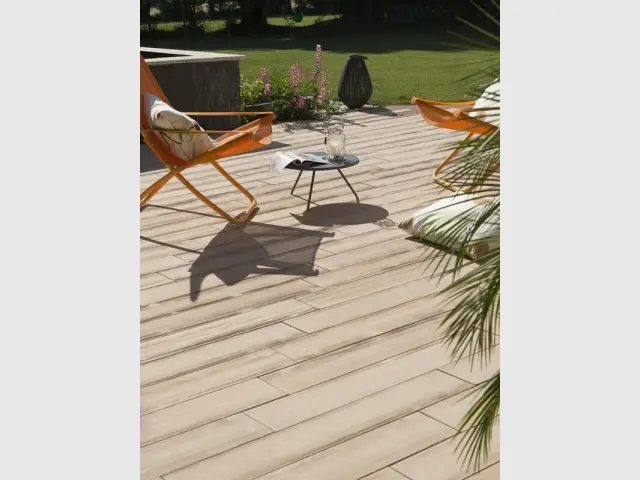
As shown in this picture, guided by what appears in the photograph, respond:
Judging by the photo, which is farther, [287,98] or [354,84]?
[354,84]

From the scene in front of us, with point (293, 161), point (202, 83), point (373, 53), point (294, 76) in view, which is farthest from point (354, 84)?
point (373, 53)

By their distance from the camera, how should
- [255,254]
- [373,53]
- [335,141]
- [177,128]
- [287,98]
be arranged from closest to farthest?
[255,254] → [177,128] → [335,141] → [287,98] → [373,53]

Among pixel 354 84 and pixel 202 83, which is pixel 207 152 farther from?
pixel 354 84

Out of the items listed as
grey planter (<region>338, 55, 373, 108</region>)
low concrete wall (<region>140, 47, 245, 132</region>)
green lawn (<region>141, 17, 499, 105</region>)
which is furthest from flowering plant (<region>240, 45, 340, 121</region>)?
green lawn (<region>141, 17, 499, 105</region>)

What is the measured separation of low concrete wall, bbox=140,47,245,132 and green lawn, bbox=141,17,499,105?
2.46m

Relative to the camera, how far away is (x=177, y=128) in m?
4.80

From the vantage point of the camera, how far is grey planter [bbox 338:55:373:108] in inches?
356

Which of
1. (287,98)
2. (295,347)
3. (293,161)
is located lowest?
(295,347)

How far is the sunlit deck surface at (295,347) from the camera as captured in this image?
2.56 m

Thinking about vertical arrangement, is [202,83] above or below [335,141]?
above

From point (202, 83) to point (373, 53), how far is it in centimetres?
1022

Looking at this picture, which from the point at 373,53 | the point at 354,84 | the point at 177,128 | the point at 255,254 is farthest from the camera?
the point at 373,53
